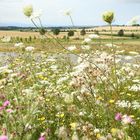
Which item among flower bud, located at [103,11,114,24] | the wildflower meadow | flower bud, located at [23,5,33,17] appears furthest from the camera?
flower bud, located at [23,5,33,17]

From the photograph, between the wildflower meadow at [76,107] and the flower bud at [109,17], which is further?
the flower bud at [109,17]

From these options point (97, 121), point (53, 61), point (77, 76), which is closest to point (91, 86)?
point (77, 76)

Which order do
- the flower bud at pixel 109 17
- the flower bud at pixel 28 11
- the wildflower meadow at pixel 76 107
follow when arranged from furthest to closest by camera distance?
1. the flower bud at pixel 28 11
2. the flower bud at pixel 109 17
3. the wildflower meadow at pixel 76 107

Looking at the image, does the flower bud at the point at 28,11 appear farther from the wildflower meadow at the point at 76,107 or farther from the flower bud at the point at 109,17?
the flower bud at the point at 109,17

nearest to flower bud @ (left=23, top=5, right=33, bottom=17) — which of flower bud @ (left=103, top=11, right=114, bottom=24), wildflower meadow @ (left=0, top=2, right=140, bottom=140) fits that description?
wildflower meadow @ (left=0, top=2, right=140, bottom=140)

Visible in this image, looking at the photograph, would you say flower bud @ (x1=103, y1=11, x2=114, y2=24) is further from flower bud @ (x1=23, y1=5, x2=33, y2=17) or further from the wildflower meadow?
flower bud @ (x1=23, y1=5, x2=33, y2=17)

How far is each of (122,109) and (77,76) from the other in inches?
29.9

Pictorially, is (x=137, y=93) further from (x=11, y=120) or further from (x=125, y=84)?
(x=11, y=120)

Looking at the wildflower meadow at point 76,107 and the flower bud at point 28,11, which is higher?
the flower bud at point 28,11

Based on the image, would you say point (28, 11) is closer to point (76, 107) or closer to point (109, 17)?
point (109, 17)

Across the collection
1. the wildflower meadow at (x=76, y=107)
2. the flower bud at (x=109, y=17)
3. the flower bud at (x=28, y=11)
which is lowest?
the wildflower meadow at (x=76, y=107)

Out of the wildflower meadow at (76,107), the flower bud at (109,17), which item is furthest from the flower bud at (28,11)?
the flower bud at (109,17)

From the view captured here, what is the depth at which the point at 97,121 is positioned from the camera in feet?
18.1

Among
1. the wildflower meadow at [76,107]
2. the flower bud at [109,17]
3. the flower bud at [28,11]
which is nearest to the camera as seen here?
the wildflower meadow at [76,107]
